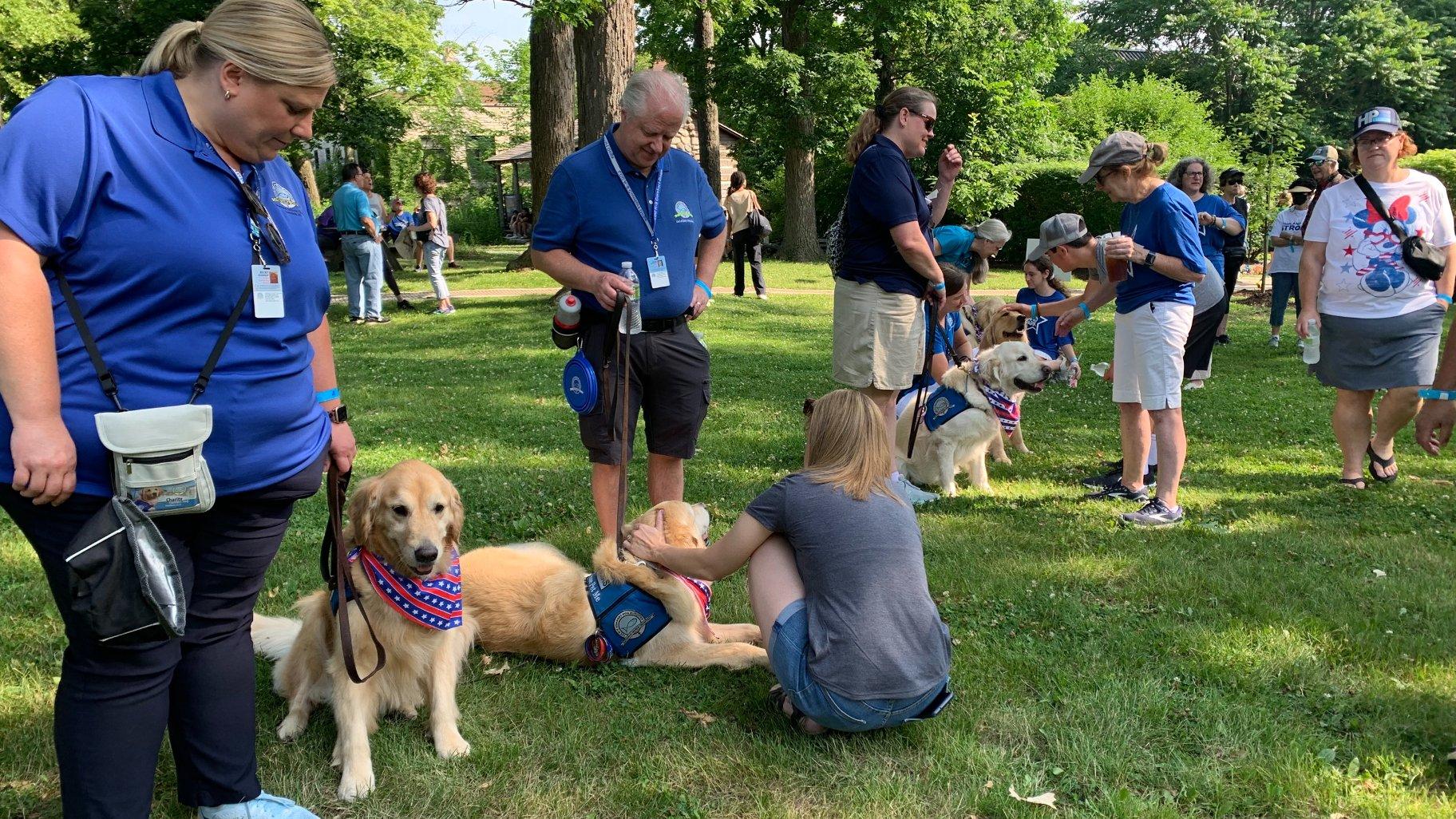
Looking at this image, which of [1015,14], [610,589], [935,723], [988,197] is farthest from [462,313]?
[1015,14]

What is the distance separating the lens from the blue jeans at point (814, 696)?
124 inches

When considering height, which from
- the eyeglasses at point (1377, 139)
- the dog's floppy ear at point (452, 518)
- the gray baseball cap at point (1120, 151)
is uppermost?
the eyeglasses at point (1377, 139)

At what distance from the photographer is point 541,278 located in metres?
19.2

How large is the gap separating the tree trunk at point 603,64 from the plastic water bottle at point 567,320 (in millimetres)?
9595

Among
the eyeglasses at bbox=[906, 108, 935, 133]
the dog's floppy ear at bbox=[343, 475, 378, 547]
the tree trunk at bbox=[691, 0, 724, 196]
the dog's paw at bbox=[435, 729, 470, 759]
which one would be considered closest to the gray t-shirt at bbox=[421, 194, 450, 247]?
the tree trunk at bbox=[691, 0, 724, 196]

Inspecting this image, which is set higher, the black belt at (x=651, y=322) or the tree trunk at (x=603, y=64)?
the tree trunk at (x=603, y=64)

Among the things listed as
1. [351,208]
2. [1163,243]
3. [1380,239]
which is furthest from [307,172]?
[1380,239]

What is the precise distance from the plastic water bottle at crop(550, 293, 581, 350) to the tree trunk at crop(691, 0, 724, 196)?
2164cm

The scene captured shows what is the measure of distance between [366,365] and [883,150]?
754 centimetres

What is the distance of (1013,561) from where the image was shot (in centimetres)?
512

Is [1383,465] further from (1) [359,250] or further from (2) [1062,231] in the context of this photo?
(1) [359,250]

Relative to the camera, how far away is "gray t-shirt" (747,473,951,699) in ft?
10.2

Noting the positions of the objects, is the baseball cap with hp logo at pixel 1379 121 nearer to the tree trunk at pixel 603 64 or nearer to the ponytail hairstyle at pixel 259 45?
the ponytail hairstyle at pixel 259 45

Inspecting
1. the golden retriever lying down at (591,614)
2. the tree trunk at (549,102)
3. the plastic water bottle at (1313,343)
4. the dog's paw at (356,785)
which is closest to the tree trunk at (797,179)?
the tree trunk at (549,102)
